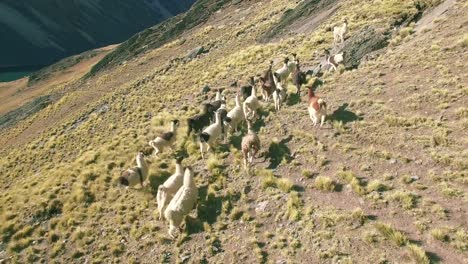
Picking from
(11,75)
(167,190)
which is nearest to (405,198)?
(167,190)

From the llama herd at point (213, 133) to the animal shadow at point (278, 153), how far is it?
0.66 metres

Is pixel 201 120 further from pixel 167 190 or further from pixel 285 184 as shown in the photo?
pixel 285 184

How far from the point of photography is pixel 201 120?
19.1m

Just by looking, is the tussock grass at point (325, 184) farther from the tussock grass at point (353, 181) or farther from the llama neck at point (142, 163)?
the llama neck at point (142, 163)

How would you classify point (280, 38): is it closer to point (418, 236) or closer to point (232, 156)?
point (232, 156)

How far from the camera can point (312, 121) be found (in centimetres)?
1655

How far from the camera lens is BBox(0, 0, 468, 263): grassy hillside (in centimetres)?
1054

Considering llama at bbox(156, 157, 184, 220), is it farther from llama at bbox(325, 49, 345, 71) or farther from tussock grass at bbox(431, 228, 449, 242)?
llama at bbox(325, 49, 345, 71)

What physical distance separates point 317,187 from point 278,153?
9.32 ft

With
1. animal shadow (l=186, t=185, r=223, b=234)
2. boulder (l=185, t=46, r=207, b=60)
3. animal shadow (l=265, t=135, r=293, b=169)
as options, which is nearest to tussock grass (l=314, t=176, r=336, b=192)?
animal shadow (l=265, t=135, r=293, b=169)

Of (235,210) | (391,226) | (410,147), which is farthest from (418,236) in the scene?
(235,210)

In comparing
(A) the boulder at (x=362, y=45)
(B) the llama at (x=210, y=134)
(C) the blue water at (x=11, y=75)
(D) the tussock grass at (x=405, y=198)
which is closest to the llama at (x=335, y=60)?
(A) the boulder at (x=362, y=45)

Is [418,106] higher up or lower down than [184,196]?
lower down

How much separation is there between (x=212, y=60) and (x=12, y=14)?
153 meters
